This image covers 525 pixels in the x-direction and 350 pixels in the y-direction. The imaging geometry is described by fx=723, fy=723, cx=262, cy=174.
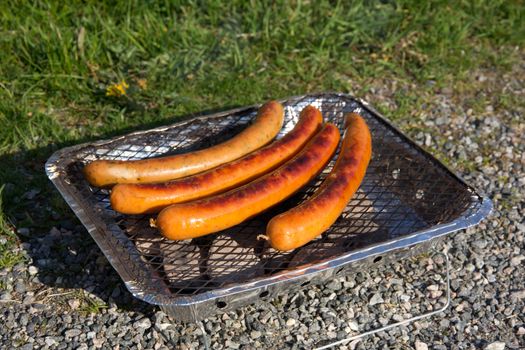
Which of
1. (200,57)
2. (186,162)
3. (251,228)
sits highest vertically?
(186,162)

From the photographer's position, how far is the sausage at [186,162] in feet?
12.4

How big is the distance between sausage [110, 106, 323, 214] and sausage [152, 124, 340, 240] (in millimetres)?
114

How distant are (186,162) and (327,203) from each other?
0.84 metres

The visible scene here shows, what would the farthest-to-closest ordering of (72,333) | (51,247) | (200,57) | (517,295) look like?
(200,57)
(51,247)
(517,295)
(72,333)

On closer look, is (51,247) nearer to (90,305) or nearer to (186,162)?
(90,305)

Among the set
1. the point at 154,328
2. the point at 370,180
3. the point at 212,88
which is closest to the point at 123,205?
the point at 154,328

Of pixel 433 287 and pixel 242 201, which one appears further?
pixel 433 287

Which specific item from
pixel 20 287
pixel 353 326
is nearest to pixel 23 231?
pixel 20 287

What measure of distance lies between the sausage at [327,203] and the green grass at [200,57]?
164 centimetres

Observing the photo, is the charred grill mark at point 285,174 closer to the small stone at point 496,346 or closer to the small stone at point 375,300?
the small stone at point 375,300

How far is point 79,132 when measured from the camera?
506 centimetres

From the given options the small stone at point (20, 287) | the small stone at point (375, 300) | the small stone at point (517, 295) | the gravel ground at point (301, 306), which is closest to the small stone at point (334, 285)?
the gravel ground at point (301, 306)

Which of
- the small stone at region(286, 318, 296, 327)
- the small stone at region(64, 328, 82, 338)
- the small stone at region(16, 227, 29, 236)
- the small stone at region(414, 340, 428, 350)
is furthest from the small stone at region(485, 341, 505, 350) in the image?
the small stone at region(16, 227, 29, 236)

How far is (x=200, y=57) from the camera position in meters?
5.63
